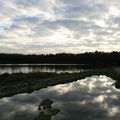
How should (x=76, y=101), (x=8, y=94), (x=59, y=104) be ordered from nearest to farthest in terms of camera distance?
(x=59, y=104) → (x=76, y=101) → (x=8, y=94)

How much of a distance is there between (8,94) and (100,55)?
174061 mm

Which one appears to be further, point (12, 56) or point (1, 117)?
point (12, 56)

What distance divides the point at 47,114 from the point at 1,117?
123 inches

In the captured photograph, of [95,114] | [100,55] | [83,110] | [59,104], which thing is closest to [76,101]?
[59,104]

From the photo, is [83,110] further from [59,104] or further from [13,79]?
[13,79]

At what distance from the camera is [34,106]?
75.3 feet

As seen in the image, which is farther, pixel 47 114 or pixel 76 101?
pixel 76 101

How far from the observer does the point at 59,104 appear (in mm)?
24188

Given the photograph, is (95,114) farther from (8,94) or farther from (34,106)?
(8,94)

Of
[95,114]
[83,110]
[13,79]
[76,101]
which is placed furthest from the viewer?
[13,79]

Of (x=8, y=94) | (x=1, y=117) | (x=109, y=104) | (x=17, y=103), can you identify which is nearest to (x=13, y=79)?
(x=8, y=94)

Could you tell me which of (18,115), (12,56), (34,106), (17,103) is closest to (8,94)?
(17,103)

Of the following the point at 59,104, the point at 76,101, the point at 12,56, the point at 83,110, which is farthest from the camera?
the point at 12,56

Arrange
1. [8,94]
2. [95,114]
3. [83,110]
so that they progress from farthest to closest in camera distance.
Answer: [8,94] → [83,110] → [95,114]
